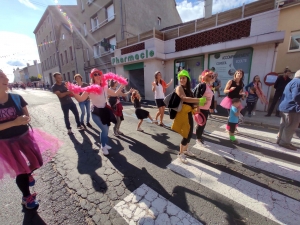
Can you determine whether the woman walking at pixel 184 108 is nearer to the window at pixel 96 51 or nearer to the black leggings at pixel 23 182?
the black leggings at pixel 23 182

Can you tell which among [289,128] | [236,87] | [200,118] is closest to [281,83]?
[236,87]

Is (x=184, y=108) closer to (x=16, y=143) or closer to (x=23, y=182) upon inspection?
(x=16, y=143)

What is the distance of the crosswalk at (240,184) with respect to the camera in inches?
72.8

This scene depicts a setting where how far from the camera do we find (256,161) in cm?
300

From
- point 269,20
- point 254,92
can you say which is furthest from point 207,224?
point 269,20

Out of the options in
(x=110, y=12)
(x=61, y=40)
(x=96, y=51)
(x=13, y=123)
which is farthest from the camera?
(x=61, y=40)

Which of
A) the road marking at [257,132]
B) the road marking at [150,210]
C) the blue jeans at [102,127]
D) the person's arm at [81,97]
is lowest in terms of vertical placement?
the road marking at [150,210]

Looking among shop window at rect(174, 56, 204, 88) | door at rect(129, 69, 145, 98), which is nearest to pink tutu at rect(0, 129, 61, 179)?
shop window at rect(174, 56, 204, 88)

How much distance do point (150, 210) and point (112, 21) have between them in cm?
1648

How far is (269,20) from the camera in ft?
21.2

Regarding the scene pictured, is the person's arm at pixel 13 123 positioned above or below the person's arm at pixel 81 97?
below

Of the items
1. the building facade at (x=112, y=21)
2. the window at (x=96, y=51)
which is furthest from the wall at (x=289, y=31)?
the window at (x=96, y=51)

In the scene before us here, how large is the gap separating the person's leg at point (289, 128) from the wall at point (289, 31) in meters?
8.46

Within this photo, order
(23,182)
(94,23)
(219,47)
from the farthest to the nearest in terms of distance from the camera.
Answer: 1. (94,23)
2. (219,47)
3. (23,182)
